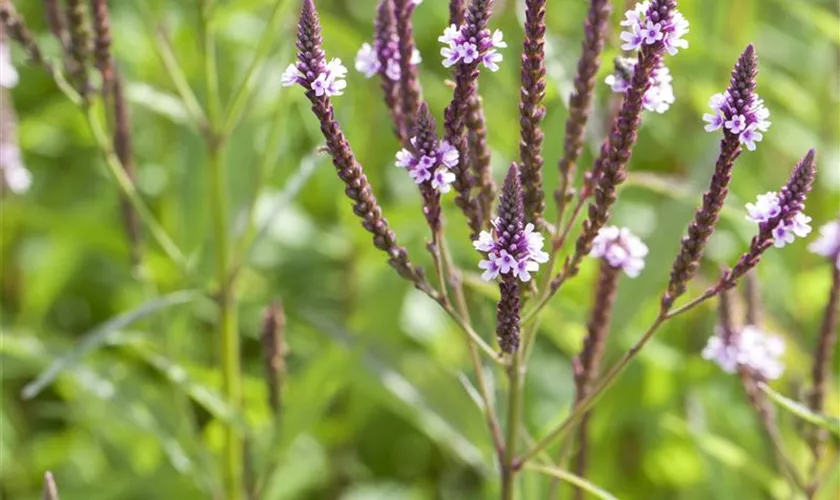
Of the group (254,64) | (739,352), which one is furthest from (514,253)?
(254,64)

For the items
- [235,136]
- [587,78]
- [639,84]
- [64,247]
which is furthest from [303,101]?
[639,84]

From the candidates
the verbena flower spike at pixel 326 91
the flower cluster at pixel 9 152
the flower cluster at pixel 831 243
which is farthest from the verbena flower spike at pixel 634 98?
the flower cluster at pixel 9 152

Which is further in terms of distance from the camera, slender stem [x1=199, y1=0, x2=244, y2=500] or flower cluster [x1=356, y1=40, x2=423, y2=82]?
slender stem [x1=199, y1=0, x2=244, y2=500]

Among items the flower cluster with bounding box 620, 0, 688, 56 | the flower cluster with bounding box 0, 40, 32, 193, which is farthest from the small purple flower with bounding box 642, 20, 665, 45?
the flower cluster with bounding box 0, 40, 32, 193

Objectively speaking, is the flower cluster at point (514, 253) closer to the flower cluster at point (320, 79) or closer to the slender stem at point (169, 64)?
the flower cluster at point (320, 79)

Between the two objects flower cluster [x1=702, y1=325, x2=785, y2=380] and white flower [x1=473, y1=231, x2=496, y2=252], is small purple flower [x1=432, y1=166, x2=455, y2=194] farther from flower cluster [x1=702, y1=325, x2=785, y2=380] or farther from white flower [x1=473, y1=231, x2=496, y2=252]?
flower cluster [x1=702, y1=325, x2=785, y2=380]

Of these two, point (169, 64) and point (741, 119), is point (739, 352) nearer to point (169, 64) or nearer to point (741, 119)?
point (741, 119)

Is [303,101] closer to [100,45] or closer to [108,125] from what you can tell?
[108,125]
